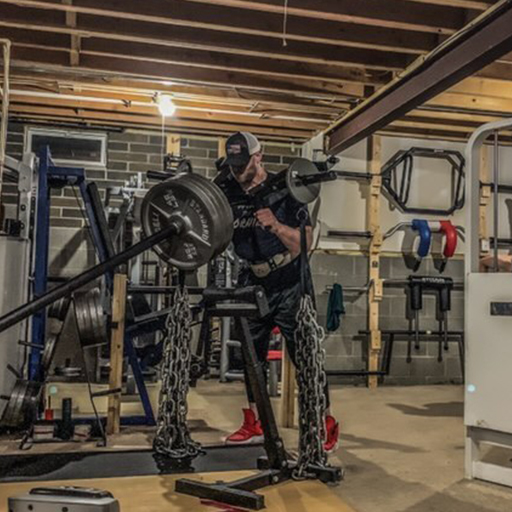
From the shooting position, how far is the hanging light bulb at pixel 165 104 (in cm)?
560

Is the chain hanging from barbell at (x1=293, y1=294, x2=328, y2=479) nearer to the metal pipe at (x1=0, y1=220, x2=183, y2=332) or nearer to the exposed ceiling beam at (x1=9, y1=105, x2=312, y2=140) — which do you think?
the metal pipe at (x1=0, y1=220, x2=183, y2=332)

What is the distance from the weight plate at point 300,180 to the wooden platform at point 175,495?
1445mm

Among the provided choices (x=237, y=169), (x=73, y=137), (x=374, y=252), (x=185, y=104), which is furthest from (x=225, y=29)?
(x=374, y=252)

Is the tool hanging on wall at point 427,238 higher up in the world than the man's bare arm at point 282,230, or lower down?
higher up

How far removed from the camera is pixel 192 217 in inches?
94.8

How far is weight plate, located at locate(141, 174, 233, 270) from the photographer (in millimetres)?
2379

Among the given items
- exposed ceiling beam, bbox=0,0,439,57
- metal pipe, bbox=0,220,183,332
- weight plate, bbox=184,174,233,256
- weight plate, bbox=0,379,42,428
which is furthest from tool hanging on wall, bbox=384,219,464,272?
metal pipe, bbox=0,220,183,332

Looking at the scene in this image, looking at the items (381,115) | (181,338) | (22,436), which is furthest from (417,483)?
(381,115)

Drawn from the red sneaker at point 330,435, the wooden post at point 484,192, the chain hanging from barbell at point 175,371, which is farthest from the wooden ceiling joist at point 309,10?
the wooden post at point 484,192

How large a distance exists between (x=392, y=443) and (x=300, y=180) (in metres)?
1.93

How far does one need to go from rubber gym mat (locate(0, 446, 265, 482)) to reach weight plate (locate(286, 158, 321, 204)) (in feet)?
4.71

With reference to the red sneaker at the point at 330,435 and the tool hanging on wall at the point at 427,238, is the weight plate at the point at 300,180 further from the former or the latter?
the tool hanging on wall at the point at 427,238

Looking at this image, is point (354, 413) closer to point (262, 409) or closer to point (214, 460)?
point (214, 460)

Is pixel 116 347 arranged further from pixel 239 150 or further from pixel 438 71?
pixel 438 71
